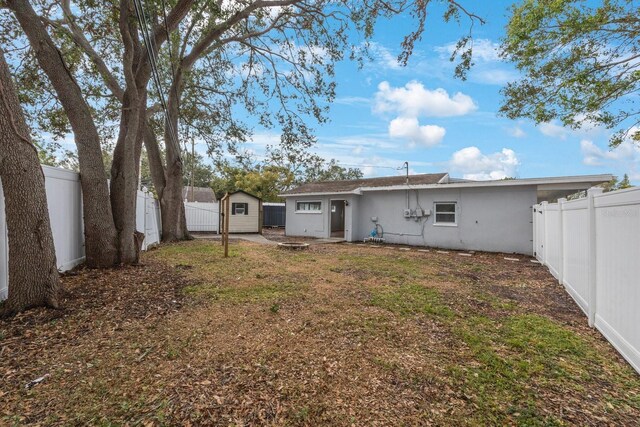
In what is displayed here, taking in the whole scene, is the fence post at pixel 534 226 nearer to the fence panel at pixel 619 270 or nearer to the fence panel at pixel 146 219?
the fence panel at pixel 619 270

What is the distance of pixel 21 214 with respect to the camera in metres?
3.48

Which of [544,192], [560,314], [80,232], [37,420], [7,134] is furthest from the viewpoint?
[544,192]

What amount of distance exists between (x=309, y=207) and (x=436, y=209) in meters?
6.79

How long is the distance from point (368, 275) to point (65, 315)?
5.04 meters

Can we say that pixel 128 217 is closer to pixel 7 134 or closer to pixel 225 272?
pixel 225 272

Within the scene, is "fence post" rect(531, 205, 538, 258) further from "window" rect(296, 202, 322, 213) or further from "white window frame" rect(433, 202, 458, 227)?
"window" rect(296, 202, 322, 213)

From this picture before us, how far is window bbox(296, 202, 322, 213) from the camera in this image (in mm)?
16188

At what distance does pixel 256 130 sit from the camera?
11578mm

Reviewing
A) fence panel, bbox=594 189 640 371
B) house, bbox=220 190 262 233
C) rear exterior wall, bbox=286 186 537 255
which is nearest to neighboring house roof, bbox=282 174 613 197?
rear exterior wall, bbox=286 186 537 255

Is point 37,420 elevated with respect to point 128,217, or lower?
lower

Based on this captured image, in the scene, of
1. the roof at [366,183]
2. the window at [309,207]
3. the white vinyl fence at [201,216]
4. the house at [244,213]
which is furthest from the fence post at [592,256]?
the white vinyl fence at [201,216]

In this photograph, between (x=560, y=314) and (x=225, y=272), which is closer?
(x=560, y=314)

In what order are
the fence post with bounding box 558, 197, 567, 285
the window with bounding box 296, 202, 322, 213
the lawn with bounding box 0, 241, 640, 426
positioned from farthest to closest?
1. the window with bounding box 296, 202, 322, 213
2. the fence post with bounding box 558, 197, 567, 285
3. the lawn with bounding box 0, 241, 640, 426

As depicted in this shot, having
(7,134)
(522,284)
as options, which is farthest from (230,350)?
(522,284)
